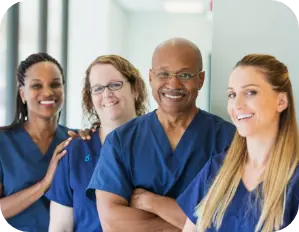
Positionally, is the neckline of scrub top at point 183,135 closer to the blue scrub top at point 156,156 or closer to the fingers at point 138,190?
the blue scrub top at point 156,156

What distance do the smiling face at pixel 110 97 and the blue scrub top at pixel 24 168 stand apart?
0.17m

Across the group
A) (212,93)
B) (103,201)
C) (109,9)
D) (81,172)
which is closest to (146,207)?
(103,201)

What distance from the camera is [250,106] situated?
96 cm

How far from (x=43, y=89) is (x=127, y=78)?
262mm

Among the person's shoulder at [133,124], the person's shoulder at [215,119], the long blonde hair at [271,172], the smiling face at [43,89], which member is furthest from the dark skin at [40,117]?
the long blonde hair at [271,172]

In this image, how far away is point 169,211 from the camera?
3.68 ft

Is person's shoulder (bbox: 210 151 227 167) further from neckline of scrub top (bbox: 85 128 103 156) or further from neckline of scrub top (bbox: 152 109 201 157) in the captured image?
neckline of scrub top (bbox: 85 128 103 156)

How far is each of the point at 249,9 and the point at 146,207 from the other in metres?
0.64

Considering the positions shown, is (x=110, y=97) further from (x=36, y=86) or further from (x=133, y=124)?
(x=36, y=86)

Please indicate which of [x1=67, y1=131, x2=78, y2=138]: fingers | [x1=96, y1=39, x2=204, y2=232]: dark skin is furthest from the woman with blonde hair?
[x1=67, y1=131, x2=78, y2=138]: fingers

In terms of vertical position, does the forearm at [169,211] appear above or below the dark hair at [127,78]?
below

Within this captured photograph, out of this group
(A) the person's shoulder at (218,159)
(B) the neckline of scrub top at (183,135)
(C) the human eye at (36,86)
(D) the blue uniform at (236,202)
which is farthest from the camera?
(C) the human eye at (36,86)

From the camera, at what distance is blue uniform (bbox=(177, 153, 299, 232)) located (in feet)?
3.05

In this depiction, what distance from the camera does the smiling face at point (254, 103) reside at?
0.95 metres
